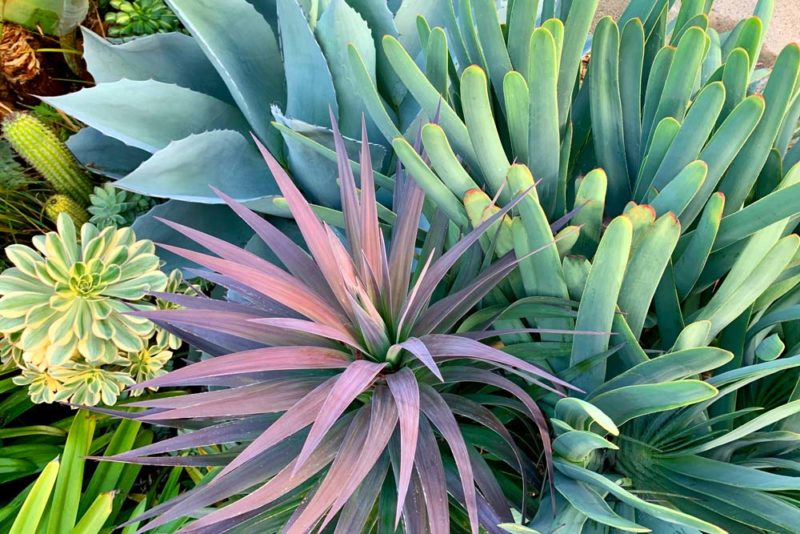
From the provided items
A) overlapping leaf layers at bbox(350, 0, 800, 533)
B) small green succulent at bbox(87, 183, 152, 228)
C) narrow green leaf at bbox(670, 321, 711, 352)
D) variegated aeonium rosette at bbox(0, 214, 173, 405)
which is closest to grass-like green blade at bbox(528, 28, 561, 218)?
overlapping leaf layers at bbox(350, 0, 800, 533)

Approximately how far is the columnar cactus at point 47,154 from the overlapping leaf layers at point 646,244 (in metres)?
0.69

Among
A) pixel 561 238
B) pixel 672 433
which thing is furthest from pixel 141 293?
pixel 672 433

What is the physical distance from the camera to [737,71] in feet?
2.07

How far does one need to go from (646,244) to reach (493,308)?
227 mm

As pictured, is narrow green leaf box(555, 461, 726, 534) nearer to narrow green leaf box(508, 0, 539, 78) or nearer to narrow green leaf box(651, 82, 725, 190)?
narrow green leaf box(651, 82, 725, 190)

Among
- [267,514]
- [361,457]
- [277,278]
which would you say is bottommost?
[267,514]

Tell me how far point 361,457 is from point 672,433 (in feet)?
1.18

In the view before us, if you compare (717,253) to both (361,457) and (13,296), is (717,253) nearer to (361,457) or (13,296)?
Result: (361,457)

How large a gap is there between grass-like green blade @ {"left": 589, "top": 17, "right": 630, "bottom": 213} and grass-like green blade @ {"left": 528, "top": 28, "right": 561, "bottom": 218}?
9 centimetres

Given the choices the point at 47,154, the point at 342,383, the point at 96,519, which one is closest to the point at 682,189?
the point at 342,383

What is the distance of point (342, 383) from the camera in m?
0.50

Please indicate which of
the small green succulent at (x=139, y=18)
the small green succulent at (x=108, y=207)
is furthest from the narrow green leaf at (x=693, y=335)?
the small green succulent at (x=139, y=18)

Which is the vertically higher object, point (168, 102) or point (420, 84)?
point (420, 84)

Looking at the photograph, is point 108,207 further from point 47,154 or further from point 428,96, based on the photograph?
point 428,96
